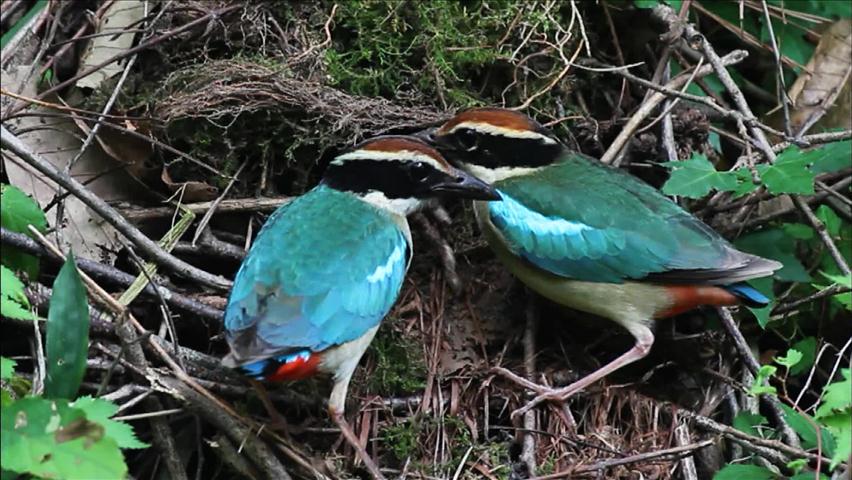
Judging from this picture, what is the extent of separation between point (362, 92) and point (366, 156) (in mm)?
724

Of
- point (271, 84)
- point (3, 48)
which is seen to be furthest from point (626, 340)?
point (3, 48)

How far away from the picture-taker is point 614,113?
6.09 m

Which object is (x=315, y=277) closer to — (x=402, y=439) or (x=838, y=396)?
(x=402, y=439)

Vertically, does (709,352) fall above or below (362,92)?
below

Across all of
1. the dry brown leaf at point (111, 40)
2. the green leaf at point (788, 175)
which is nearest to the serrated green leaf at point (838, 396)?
the green leaf at point (788, 175)

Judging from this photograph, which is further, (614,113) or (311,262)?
(614,113)

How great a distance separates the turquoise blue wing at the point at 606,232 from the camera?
5027mm

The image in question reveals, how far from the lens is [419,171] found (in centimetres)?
512

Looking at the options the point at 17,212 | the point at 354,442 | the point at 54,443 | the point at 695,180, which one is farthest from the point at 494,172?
the point at 54,443

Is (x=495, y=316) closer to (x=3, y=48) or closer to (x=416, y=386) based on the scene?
(x=416, y=386)

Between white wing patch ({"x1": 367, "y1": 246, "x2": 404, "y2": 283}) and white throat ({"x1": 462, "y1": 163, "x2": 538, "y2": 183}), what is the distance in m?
0.75

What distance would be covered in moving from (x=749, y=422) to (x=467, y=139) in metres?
1.76

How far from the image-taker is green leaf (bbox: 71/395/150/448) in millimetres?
3654

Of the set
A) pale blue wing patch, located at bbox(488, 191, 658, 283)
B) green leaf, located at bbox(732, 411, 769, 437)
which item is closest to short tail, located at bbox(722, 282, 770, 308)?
pale blue wing patch, located at bbox(488, 191, 658, 283)
